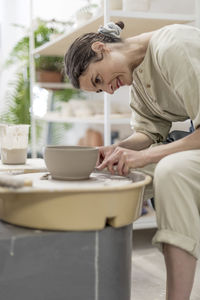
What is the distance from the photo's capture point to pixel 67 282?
870 millimetres

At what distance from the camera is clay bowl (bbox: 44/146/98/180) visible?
3.36 ft

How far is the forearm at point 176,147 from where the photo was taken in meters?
1.09

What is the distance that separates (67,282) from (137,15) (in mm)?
1323

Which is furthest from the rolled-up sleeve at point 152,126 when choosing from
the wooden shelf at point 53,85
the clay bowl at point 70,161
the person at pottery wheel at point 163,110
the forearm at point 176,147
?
the wooden shelf at point 53,85

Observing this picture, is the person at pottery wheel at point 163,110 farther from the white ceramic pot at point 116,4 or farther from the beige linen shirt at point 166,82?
the white ceramic pot at point 116,4

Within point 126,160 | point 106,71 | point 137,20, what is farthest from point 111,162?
point 137,20

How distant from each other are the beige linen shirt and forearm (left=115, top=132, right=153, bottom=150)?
0.06 ft

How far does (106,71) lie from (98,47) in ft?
0.25

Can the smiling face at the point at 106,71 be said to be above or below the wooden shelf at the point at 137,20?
below

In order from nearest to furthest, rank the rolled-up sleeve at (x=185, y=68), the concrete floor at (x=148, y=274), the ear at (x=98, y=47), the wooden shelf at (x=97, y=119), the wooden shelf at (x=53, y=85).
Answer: the rolled-up sleeve at (x=185, y=68) → the ear at (x=98, y=47) → the concrete floor at (x=148, y=274) → the wooden shelf at (x=97, y=119) → the wooden shelf at (x=53, y=85)

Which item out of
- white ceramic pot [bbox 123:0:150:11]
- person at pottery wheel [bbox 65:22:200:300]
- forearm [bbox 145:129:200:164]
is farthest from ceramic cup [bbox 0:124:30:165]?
white ceramic pot [bbox 123:0:150:11]

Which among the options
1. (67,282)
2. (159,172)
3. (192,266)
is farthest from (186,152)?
(67,282)

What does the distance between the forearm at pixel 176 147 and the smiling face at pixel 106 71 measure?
28 cm

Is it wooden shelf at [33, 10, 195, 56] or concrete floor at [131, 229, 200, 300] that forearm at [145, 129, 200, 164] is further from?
wooden shelf at [33, 10, 195, 56]
